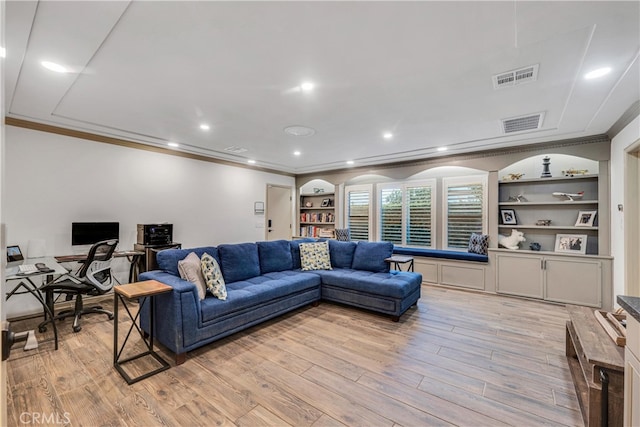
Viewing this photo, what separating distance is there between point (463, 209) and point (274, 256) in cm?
361

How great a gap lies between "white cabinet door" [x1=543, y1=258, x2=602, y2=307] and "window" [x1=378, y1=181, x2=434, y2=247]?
192 centimetres

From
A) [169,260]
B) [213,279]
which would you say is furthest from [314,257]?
[169,260]

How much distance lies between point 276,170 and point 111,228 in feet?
12.1

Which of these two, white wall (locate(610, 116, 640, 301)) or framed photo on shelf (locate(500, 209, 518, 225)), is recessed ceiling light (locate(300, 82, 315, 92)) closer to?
white wall (locate(610, 116, 640, 301))

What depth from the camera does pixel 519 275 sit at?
4375mm

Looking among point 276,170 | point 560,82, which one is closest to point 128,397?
point 560,82

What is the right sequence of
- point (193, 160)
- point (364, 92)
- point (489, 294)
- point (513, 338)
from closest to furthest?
point (364, 92)
point (513, 338)
point (489, 294)
point (193, 160)

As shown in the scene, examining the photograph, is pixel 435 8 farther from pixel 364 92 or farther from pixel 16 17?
pixel 16 17

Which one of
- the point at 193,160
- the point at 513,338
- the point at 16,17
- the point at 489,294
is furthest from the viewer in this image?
the point at 193,160

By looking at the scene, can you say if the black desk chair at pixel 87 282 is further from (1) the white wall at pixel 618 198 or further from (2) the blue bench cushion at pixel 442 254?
(1) the white wall at pixel 618 198

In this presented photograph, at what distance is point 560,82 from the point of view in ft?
8.01

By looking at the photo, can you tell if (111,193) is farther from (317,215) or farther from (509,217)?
(509,217)

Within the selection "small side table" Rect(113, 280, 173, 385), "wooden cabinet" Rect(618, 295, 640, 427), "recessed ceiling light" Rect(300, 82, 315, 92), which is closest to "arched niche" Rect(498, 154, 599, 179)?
"recessed ceiling light" Rect(300, 82, 315, 92)

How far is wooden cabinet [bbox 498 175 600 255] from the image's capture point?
4141mm
